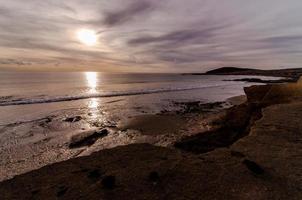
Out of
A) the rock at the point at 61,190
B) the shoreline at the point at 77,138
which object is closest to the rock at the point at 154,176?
the rock at the point at 61,190

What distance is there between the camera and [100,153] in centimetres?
687

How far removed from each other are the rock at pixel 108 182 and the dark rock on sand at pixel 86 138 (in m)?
5.68

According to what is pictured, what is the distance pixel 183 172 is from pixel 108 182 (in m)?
1.63

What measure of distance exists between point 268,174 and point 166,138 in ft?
20.9

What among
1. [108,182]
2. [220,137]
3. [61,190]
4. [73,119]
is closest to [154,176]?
[108,182]

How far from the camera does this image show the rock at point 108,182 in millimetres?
4650

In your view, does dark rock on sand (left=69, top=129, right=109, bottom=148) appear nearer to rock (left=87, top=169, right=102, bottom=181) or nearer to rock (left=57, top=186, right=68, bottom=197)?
rock (left=87, top=169, right=102, bottom=181)

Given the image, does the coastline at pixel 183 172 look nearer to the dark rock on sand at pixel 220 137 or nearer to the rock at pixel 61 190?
the rock at pixel 61 190

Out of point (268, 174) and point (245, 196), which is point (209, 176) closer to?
point (245, 196)

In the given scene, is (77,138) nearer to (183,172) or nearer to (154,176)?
(154,176)

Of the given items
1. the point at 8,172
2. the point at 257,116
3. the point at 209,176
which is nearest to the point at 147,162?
the point at 209,176

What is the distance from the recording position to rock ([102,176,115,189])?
183 inches

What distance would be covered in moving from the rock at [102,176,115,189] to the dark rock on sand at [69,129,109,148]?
5.68 metres

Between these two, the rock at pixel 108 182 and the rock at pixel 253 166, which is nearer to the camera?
the rock at pixel 108 182
